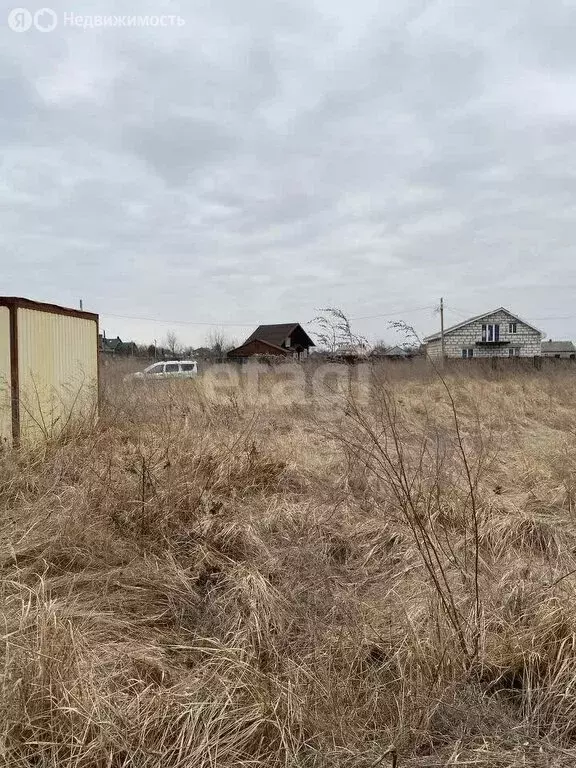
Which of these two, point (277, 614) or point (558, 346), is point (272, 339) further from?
point (277, 614)

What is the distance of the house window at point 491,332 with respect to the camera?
3850cm

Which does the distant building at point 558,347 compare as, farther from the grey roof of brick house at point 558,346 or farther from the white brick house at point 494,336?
the white brick house at point 494,336

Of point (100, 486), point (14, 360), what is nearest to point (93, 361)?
point (14, 360)

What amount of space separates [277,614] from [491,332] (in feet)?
131

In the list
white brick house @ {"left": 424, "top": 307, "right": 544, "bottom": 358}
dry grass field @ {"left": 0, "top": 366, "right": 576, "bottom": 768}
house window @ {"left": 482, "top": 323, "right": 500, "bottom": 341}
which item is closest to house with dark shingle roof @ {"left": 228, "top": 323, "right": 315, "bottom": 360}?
white brick house @ {"left": 424, "top": 307, "right": 544, "bottom": 358}

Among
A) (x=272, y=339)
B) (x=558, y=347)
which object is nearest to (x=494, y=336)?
(x=272, y=339)

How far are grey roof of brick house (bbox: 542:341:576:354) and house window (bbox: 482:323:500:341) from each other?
79.5 ft

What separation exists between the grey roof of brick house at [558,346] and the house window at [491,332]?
24228 mm

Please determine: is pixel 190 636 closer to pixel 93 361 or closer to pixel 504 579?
pixel 504 579

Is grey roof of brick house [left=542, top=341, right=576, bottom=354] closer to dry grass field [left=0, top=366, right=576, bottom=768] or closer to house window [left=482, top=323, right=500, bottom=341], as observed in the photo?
house window [left=482, top=323, right=500, bottom=341]

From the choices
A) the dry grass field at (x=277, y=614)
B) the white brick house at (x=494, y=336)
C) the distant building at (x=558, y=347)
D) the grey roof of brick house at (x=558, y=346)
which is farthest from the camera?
the grey roof of brick house at (x=558, y=346)

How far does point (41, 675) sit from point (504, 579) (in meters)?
2.13

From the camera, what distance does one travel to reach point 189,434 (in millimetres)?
5023

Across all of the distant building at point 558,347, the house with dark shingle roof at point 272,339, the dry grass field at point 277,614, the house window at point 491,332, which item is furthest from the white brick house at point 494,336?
the dry grass field at point 277,614
